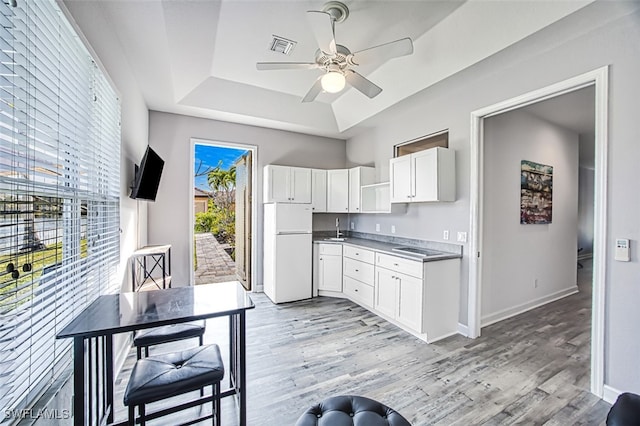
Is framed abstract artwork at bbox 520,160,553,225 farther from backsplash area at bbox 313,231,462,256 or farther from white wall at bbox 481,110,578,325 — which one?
backsplash area at bbox 313,231,462,256

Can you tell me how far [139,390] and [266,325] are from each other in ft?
6.91

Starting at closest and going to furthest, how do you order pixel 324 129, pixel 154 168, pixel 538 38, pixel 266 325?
1. pixel 538 38
2. pixel 154 168
3. pixel 266 325
4. pixel 324 129

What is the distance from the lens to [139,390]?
1342 millimetres

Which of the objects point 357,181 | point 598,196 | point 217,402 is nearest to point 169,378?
A: point 217,402

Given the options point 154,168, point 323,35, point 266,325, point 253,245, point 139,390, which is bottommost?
point 266,325

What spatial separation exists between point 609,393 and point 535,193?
277 centimetres

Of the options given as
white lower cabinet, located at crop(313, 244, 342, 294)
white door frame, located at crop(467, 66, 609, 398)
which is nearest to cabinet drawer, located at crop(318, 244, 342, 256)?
white lower cabinet, located at crop(313, 244, 342, 294)

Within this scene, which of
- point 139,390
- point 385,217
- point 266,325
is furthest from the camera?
point 385,217

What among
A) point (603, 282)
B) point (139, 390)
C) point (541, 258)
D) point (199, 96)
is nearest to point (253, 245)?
point (199, 96)

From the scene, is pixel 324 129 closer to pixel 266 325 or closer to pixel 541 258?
pixel 266 325

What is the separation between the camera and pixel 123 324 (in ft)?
4.58

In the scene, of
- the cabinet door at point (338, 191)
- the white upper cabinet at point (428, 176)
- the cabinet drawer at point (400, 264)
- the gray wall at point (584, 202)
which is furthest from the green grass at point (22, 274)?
the gray wall at point (584, 202)

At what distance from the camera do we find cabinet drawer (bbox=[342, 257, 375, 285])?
12.4 ft

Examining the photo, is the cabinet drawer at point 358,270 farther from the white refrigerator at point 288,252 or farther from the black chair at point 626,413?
the black chair at point 626,413
